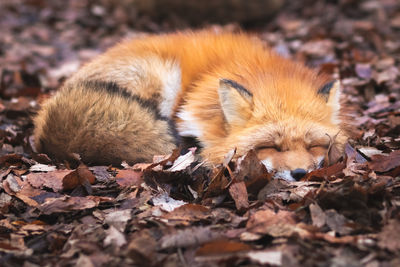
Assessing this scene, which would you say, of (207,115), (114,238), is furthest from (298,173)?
(114,238)

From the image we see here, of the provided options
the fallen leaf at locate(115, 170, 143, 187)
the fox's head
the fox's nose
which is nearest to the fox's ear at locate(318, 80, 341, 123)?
the fox's head

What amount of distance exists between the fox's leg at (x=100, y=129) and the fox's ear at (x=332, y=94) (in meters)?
1.22

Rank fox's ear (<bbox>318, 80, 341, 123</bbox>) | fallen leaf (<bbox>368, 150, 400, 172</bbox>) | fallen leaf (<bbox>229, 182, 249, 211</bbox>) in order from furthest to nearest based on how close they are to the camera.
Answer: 1. fox's ear (<bbox>318, 80, 341, 123</bbox>)
2. fallen leaf (<bbox>368, 150, 400, 172</bbox>)
3. fallen leaf (<bbox>229, 182, 249, 211</bbox>)

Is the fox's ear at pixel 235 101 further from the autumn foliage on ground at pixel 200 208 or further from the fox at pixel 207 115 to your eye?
the autumn foliage on ground at pixel 200 208

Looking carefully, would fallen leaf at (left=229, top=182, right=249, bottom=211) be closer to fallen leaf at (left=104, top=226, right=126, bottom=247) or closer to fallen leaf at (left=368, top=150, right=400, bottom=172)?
fallen leaf at (left=104, top=226, right=126, bottom=247)

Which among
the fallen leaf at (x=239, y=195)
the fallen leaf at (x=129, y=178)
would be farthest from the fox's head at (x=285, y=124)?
the fallen leaf at (x=129, y=178)

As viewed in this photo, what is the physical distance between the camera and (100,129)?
9.68 ft

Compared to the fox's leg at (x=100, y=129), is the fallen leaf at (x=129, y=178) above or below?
below

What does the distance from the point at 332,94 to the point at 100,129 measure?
1726 mm

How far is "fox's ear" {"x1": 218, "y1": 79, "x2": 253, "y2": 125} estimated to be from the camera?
3.00 m

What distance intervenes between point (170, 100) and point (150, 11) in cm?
488

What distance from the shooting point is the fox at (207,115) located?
2.94m

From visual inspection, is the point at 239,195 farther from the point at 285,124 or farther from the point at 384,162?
the point at 384,162

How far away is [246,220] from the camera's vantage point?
2326 mm
